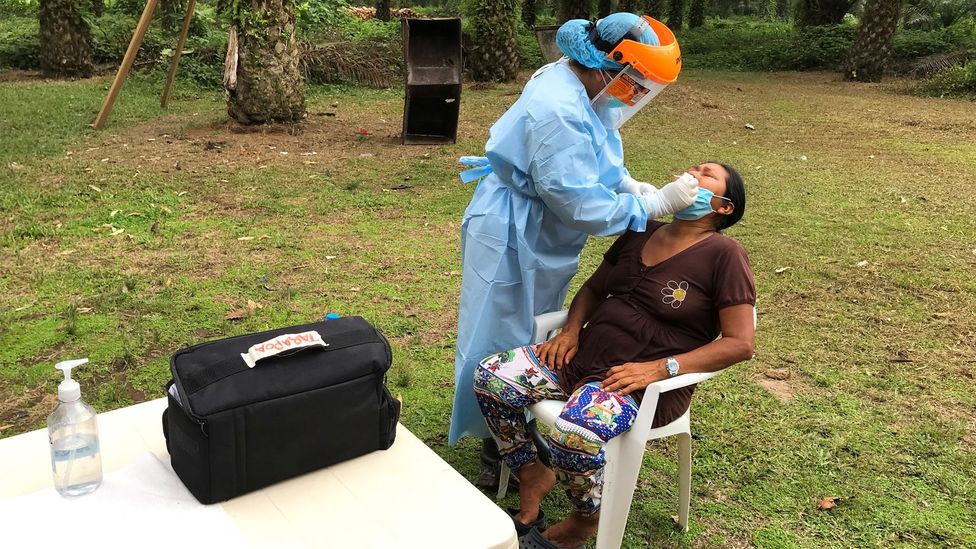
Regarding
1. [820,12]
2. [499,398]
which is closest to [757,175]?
[499,398]

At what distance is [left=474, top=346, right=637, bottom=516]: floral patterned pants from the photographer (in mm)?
2338

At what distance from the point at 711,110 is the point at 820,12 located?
1131 cm

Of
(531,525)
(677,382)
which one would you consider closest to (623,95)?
(677,382)

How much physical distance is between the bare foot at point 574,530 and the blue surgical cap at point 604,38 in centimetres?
150

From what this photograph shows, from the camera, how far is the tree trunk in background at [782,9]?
3117cm

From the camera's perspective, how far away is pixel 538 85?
263cm

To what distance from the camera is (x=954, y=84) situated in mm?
12031

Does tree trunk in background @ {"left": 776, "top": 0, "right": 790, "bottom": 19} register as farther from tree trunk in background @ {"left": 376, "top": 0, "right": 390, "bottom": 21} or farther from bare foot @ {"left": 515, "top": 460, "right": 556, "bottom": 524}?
bare foot @ {"left": 515, "top": 460, "right": 556, "bottom": 524}

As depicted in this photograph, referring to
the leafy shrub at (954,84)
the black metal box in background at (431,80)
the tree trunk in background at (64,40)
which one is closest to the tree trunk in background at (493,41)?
the black metal box in background at (431,80)

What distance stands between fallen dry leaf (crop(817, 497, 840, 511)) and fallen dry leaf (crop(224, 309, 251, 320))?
305 centimetres

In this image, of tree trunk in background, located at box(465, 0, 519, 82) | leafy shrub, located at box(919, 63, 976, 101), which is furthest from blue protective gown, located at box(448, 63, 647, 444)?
leafy shrub, located at box(919, 63, 976, 101)

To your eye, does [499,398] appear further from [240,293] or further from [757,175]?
[757,175]

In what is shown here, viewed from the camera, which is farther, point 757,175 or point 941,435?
point 757,175

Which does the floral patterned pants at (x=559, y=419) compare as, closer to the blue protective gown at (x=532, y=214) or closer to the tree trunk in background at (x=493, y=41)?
the blue protective gown at (x=532, y=214)
